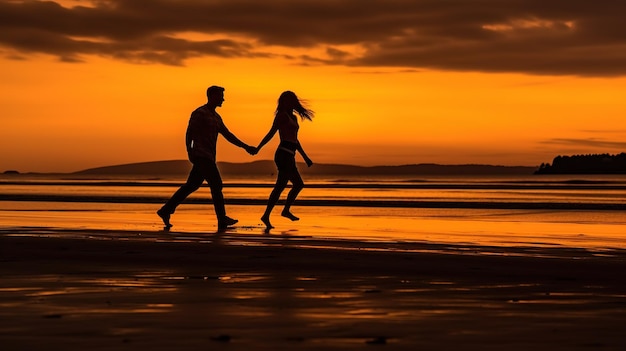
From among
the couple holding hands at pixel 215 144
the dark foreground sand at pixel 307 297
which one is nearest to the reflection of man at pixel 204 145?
the couple holding hands at pixel 215 144

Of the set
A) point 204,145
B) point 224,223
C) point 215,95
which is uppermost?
point 215,95

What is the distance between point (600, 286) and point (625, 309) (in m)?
1.37

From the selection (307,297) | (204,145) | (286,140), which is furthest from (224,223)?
(307,297)

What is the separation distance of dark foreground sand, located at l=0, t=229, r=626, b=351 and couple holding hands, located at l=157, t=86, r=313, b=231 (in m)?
5.07

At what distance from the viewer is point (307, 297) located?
303 inches

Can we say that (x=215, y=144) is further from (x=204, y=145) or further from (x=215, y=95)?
(x=215, y=95)

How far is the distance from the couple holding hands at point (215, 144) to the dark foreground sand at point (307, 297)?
5.07m

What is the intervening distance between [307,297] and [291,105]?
10882 mm

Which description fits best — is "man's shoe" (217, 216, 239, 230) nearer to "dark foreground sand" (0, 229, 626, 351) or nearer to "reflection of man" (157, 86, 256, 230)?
"reflection of man" (157, 86, 256, 230)

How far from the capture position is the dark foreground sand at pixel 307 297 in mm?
5844

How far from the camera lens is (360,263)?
10305 mm

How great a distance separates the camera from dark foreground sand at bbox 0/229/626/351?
19.2ft

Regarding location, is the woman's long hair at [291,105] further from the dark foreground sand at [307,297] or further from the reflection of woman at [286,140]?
the dark foreground sand at [307,297]

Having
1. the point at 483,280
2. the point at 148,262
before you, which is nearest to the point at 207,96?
the point at 148,262
